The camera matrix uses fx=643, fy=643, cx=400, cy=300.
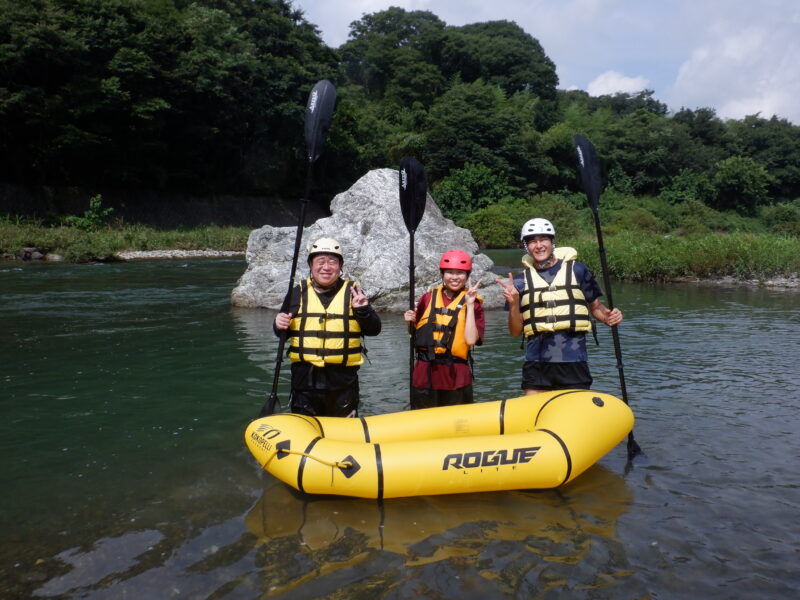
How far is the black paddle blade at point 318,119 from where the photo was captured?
493 cm

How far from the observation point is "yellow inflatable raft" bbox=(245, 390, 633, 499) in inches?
136

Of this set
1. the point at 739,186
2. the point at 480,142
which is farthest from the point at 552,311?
the point at 739,186

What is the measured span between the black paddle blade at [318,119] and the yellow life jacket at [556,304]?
75.8 inches

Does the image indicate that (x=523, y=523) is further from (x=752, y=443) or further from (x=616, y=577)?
(x=752, y=443)

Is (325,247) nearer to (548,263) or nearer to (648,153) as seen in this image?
(548,263)

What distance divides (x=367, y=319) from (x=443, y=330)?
0.52 meters

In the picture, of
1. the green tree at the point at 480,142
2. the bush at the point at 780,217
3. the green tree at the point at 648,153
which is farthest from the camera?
the green tree at the point at 648,153

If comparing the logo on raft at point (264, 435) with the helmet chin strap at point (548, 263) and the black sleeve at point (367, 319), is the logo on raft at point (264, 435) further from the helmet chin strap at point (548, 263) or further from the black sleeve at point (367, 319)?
the helmet chin strap at point (548, 263)

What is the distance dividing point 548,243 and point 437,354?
3.32ft

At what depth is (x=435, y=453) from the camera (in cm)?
349

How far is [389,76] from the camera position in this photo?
5628 cm

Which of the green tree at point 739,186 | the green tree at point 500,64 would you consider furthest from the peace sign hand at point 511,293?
the green tree at point 500,64

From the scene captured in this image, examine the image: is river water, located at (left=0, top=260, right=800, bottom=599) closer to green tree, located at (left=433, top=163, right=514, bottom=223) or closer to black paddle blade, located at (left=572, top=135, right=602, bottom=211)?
black paddle blade, located at (left=572, top=135, right=602, bottom=211)

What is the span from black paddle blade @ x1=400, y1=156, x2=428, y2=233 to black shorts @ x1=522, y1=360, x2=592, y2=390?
1788 mm
